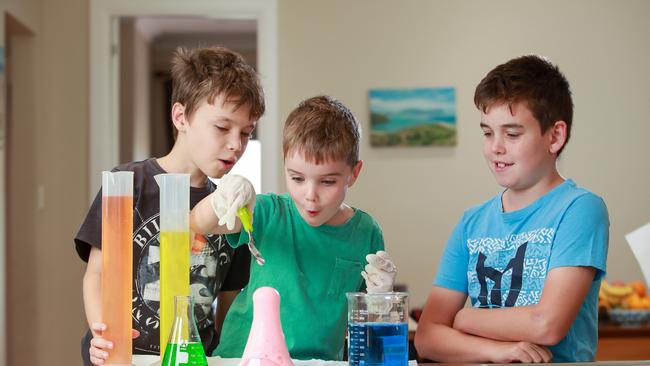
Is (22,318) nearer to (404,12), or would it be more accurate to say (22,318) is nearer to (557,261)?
(404,12)

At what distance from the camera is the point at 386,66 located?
4.59m

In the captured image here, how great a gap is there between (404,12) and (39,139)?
2135 millimetres

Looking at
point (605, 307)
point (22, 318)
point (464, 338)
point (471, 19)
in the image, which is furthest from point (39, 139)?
point (464, 338)

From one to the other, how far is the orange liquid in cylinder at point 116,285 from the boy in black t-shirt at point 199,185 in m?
0.35

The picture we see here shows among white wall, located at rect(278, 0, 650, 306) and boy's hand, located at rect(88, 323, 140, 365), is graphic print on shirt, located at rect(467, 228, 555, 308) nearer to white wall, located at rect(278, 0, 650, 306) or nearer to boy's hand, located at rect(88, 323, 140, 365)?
boy's hand, located at rect(88, 323, 140, 365)

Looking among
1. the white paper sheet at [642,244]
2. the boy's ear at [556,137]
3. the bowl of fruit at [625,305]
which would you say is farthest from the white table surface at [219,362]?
the bowl of fruit at [625,305]

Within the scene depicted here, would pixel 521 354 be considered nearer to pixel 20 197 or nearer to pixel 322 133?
pixel 322 133

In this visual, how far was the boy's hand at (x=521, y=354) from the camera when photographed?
4.58 feet

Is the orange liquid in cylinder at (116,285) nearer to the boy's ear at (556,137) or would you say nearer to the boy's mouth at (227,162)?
the boy's mouth at (227,162)

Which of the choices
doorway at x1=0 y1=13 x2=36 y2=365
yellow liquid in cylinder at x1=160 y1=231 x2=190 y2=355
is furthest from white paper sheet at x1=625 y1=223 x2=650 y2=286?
doorway at x1=0 y1=13 x2=36 y2=365

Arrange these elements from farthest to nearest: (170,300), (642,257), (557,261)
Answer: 1. (557,261)
2. (642,257)
3. (170,300)

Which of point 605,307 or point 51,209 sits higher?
point 51,209

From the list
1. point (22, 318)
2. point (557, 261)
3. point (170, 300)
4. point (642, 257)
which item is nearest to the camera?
point (170, 300)

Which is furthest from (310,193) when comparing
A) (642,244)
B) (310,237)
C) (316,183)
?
(642,244)
